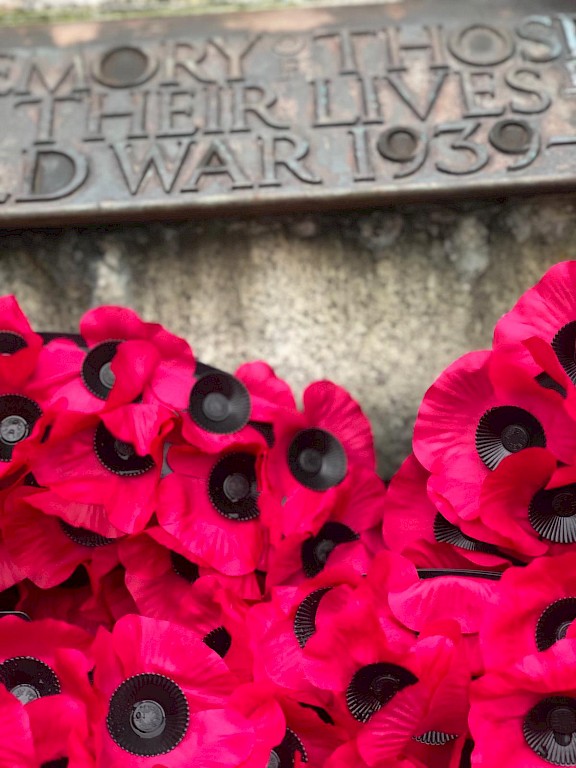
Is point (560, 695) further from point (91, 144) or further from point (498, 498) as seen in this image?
point (91, 144)

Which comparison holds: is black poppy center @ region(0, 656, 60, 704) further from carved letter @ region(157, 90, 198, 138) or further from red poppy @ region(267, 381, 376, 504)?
carved letter @ region(157, 90, 198, 138)

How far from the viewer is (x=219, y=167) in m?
0.99

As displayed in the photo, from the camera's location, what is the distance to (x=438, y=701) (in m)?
0.59

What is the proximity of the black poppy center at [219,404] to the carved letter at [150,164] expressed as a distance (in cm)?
29

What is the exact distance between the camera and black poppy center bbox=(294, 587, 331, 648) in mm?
667

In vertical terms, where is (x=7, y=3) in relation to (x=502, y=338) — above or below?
above

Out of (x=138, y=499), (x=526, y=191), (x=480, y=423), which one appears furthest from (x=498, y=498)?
(x=526, y=191)

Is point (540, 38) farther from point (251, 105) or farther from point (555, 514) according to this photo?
point (555, 514)

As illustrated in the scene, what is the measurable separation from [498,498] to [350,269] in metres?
0.39

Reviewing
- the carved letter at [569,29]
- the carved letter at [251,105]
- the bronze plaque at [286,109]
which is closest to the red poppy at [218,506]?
the bronze plaque at [286,109]

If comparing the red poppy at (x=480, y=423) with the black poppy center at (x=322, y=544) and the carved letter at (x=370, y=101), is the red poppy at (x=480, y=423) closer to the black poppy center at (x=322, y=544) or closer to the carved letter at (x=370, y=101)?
the black poppy center at (x=322, y=544)

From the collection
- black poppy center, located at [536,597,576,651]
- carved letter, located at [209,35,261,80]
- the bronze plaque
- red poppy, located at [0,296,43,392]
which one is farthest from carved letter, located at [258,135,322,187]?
black poppy center, located at [536,597,576,651]

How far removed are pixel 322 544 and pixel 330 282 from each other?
0.34m

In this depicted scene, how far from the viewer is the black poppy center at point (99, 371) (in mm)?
769
